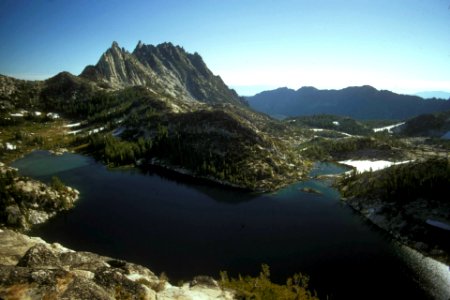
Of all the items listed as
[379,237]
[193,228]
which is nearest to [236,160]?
[193,228]

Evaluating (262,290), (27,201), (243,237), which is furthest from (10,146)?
(262,290)

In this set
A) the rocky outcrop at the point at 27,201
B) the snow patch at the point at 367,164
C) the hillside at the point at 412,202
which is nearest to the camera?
the hillside at the point at 412,202

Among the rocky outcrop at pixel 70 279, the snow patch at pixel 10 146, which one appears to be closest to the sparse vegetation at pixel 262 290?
the rocky outcrop at pixel 70 279

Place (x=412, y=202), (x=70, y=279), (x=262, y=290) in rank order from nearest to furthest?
(x=70, y=279) < (x=262, y=290) < (x=412, y=202)

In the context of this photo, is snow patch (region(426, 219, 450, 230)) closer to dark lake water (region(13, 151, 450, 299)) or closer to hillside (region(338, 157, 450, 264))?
hillside (region(338, 157, 450, 264))

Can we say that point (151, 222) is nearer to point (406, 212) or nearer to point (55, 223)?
point (55, 223)

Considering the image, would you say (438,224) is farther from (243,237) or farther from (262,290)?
(262,290)

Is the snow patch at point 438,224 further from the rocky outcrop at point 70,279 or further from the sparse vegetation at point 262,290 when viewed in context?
the rocky outcrop at point 70,279
